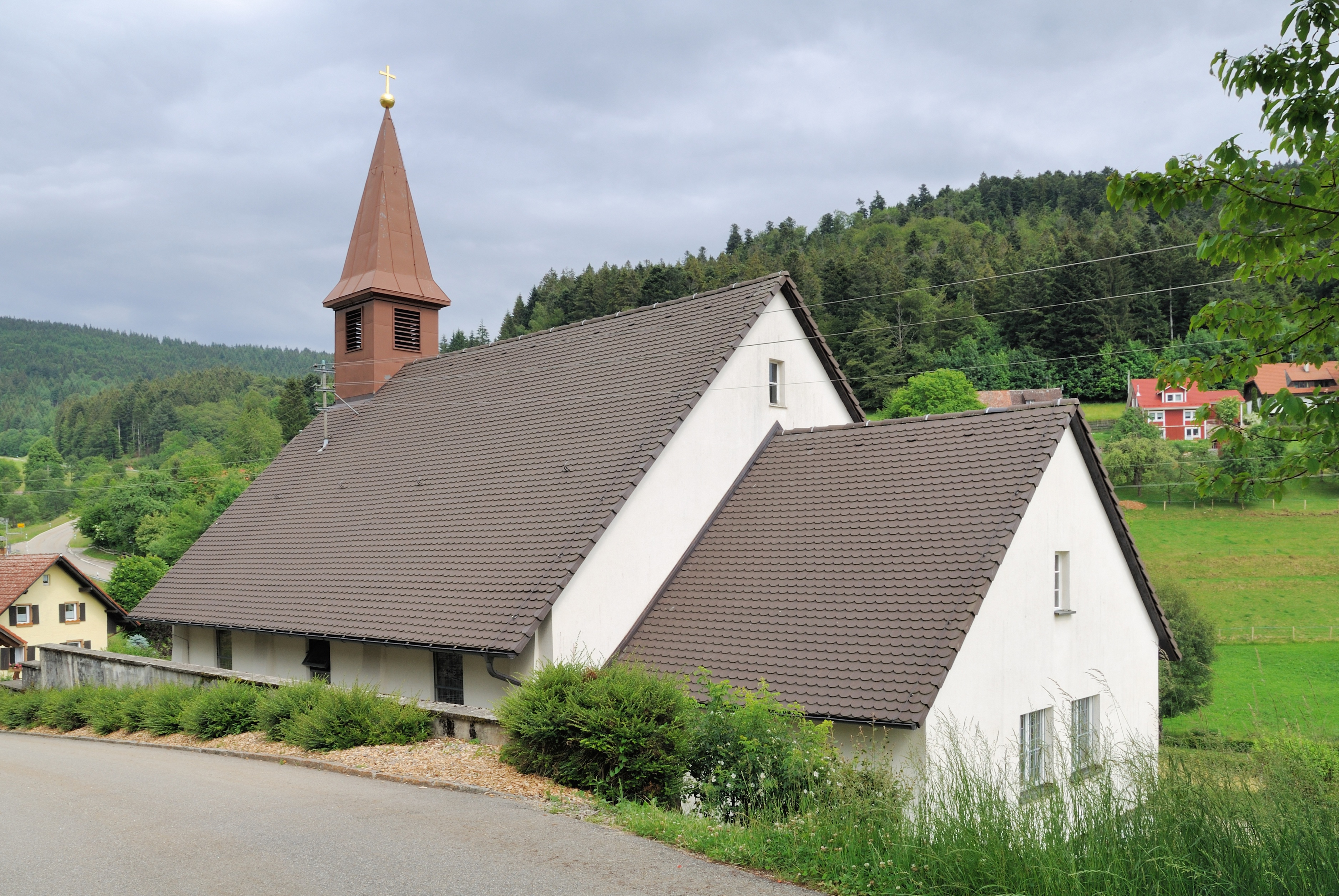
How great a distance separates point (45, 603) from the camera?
4894 centimetres

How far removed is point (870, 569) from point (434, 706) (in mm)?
5855

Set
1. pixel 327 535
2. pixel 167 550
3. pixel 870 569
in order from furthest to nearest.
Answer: pixel 167 550, pixel 327 535, pixel 870 569

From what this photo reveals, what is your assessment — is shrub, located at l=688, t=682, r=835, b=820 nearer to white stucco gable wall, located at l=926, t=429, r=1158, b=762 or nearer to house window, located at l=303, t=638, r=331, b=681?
white stucco gable wall, located at l=926, t=429, r=1158, b=762

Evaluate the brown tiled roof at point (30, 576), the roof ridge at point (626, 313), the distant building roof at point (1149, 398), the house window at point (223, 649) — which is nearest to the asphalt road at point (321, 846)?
the house window at point (223, 649)

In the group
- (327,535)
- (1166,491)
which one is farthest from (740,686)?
(1166,491)

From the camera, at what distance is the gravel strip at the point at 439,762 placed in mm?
8273

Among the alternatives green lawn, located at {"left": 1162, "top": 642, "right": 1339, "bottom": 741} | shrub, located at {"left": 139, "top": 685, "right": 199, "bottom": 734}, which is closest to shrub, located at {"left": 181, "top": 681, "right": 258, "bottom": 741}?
shrub, located at {"left": 139, "top": 685, "right": 199, "bottom": 734}

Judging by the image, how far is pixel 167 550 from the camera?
67062mm

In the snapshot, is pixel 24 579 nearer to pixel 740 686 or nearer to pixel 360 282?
pixel 360 282

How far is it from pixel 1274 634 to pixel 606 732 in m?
42.1

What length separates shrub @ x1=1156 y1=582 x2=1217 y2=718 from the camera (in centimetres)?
3403

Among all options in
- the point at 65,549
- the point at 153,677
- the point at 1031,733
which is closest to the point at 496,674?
the point at 1031,733

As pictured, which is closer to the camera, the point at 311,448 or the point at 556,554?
the point at 556,554

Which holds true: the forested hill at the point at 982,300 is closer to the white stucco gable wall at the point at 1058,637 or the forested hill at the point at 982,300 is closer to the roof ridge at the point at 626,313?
the roof ridge at the point at 626,313
